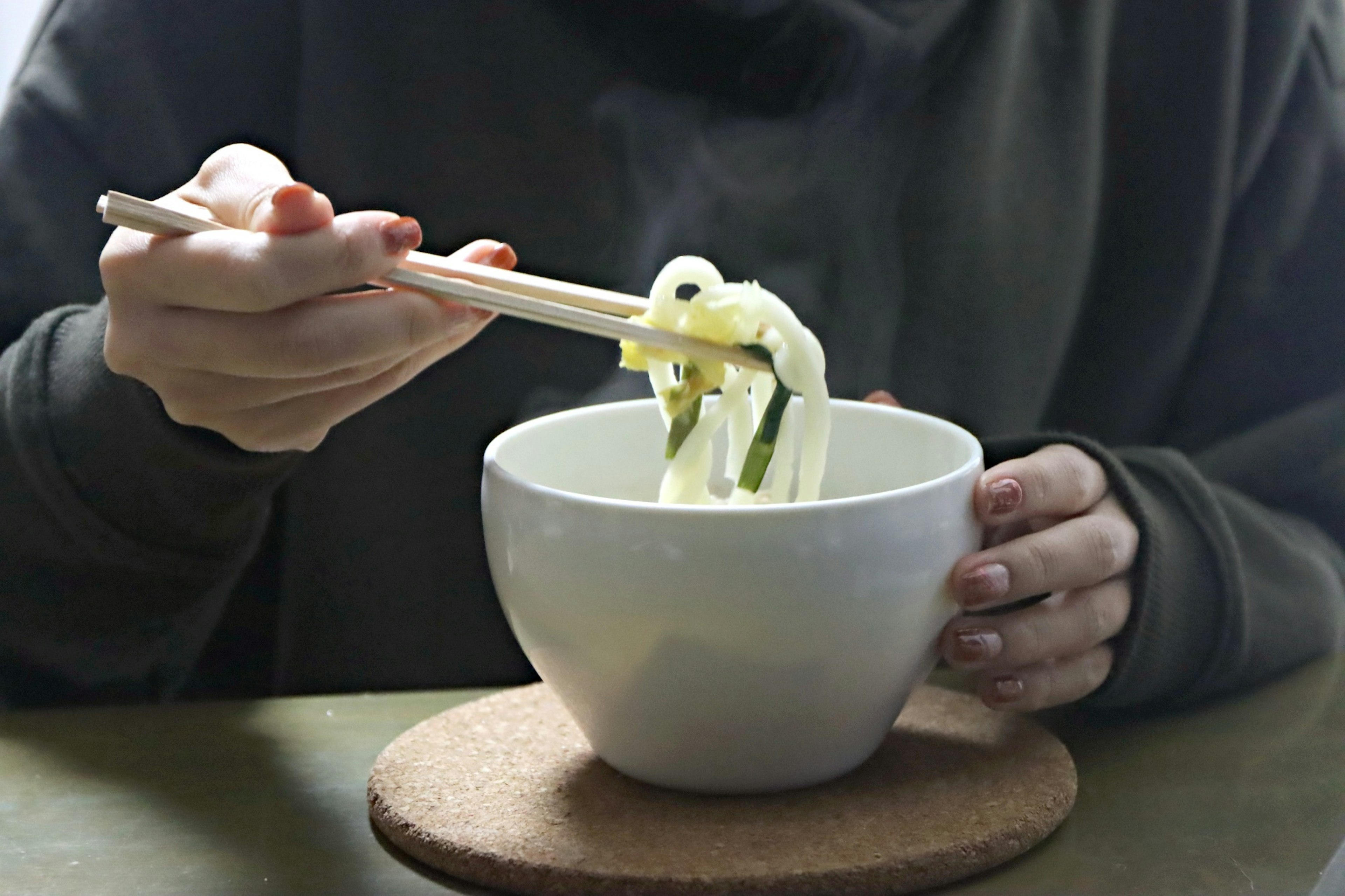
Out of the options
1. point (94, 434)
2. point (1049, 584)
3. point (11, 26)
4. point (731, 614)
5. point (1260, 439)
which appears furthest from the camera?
point (11, 26)

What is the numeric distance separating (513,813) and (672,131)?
64 cm

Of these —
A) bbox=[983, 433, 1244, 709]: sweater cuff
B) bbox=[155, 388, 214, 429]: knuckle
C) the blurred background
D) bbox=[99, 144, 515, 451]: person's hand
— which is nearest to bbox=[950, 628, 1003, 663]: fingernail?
bbox=[983, 433, 1244, 709]: sweater cuff

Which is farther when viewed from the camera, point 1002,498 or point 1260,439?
point 1260,439

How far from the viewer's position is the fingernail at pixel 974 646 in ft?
1.94

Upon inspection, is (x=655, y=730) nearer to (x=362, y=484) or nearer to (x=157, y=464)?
(x=157, y=464)

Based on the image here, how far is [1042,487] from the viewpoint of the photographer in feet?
2.05

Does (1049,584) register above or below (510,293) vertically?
below

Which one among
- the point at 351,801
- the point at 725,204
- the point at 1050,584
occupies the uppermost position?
the point at 725,204

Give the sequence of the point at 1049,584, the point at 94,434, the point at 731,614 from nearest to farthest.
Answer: the point at 731,614
the point at 1049,584
the point at 94,434

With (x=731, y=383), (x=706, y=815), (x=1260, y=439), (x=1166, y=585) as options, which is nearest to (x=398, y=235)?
(x=731, y=383)

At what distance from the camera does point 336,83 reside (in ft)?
3.40

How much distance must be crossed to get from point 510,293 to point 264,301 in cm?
11

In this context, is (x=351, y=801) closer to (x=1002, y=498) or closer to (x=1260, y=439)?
(x=1002, y=498)

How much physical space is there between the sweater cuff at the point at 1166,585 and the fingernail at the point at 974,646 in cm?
11
